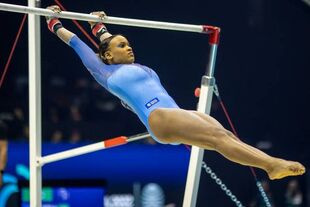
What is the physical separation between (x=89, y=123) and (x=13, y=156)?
23.5 inches

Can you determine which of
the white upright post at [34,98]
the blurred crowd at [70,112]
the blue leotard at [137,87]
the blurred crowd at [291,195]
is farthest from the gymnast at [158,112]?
the blurred crowd at [291,195]

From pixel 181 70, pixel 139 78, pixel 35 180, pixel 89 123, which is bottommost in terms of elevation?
pixel 35 180

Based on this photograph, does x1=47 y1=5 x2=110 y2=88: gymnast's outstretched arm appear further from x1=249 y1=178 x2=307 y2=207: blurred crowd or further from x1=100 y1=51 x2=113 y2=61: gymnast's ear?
x1=249 y1=178 x2=307 y2=207: blurred crowd

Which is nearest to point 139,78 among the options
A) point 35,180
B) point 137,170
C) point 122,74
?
point 122,74

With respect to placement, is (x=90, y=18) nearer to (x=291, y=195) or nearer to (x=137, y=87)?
(x=137, y=87)

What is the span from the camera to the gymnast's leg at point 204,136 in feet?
9.47

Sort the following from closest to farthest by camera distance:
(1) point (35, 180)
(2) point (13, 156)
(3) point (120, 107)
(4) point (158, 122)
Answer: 1. (4) point (158, 122)
2. (1) point (35, 180)
3. (2) point (13, 156)
4. (3) point (120, 107)

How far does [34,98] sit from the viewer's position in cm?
366

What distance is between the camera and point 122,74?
3.22 metres

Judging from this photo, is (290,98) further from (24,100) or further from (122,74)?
(122,74)

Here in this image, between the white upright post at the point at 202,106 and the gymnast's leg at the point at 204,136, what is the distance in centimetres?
47

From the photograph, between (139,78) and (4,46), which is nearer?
(139,78)

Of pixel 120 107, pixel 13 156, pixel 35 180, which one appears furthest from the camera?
pixel 120 107

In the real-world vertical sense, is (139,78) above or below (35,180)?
above
